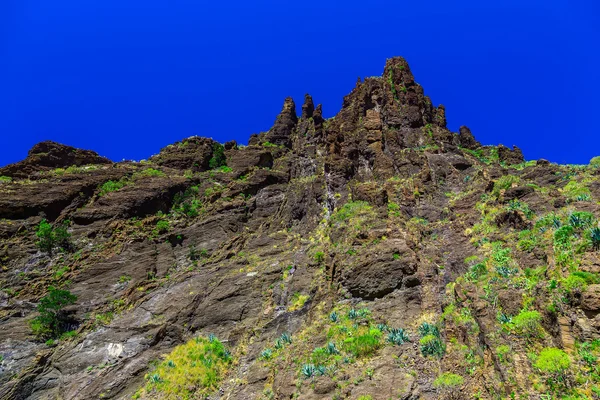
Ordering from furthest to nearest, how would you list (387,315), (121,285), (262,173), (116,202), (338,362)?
(262,173), (116,202), (121,285), (387,315), (338,362)

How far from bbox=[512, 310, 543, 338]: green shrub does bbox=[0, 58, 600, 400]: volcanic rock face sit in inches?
1.9

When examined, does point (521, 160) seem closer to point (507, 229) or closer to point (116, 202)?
point (507, 229)

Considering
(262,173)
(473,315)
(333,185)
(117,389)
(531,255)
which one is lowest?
(117,389)

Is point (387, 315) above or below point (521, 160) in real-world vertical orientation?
below

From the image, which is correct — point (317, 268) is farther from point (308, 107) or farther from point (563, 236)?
point (308, 107)

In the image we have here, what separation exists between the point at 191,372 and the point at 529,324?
17.8m

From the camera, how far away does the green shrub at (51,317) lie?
98.4 feet

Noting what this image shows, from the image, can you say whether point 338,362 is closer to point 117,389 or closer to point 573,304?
point 573,304

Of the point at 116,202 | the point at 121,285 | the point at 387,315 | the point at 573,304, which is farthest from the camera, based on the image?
the point at 116,202

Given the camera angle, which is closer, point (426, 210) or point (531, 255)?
point (531, 255)

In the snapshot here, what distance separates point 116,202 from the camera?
146 feet

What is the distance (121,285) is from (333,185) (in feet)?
70.0

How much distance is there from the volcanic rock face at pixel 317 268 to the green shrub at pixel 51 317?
1.46ft

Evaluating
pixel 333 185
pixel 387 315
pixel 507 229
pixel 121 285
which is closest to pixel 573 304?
pixel 387 315
